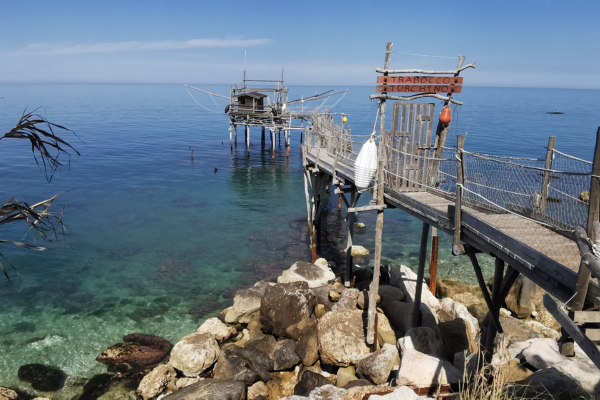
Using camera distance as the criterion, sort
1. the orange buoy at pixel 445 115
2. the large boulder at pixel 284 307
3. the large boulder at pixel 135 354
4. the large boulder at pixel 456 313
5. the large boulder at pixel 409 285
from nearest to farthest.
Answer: the orange buoy at pixel 445 115, the large boulder at pixel 456 313, the large boulder at pixel 135 354, the large boulder at pixel 284 307, the large boulder at pixel 409 285

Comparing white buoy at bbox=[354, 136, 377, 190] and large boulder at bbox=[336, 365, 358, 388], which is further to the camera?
white buoy at bbox=[354, 136, 377, 190]

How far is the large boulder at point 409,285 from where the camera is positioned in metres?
11.5

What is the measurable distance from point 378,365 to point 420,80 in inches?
266

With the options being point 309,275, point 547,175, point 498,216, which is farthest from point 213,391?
point 547,175

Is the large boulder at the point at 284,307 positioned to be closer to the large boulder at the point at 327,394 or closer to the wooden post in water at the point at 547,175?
the large boulder at the point at 327,394

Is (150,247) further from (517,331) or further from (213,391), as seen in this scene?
(517,331)

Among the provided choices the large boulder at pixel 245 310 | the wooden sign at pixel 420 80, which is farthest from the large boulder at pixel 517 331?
the large boulder at pixel 245 310

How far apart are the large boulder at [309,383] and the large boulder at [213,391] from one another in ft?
4.13

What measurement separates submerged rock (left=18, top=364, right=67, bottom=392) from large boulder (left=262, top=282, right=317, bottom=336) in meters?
5.61

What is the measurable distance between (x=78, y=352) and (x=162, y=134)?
4943 centimetres

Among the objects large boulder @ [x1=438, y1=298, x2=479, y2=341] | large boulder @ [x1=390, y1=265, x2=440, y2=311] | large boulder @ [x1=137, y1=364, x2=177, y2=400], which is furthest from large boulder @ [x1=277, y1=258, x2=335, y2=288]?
large boulder @ [x1=137, y1=364, x2=177, y2=400]

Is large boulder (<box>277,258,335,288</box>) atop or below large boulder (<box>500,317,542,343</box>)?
below

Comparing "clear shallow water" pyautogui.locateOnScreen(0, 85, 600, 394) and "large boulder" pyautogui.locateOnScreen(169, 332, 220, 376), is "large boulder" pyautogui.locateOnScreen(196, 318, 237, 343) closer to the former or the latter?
"large boulder" pyautogui.locateOnScreen(169, 332, 220, 376)

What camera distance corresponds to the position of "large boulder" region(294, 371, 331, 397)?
8.77 metres
